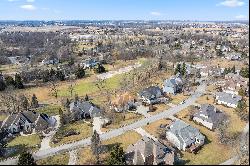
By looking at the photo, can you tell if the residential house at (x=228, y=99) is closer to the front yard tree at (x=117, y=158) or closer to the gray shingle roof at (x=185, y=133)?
the gray shingle roof at (x=185, y=133)

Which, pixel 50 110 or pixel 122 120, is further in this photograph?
pixel 50 110

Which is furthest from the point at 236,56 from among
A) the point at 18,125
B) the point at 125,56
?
the point at 18,125

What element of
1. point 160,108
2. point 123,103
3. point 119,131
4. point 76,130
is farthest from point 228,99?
point 76,130

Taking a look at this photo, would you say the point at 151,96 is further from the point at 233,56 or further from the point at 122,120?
the point at 233,56

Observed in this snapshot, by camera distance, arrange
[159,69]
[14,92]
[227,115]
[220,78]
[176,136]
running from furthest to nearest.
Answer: [159,69] → [220,78] → [14,92] → [227,115] → [176,136]

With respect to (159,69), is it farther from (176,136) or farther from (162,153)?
(162,153)
